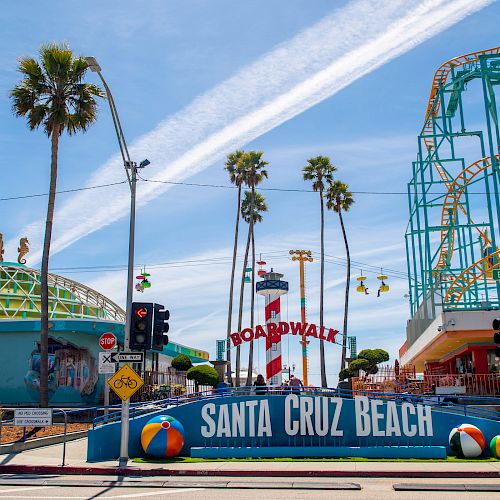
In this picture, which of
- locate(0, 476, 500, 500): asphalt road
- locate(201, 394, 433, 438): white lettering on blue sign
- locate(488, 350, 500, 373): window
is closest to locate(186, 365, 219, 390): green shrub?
locate(488, 350, 500, 373): window

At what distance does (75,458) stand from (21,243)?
123ft

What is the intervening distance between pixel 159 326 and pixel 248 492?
5.98 m

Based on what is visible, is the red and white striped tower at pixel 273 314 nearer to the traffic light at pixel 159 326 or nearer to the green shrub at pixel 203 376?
the green shrub at pixel 203 376

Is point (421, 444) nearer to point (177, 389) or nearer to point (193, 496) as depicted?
point (193, 496)

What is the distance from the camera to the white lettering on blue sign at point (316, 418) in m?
19.3

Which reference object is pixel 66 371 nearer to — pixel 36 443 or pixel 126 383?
pixel 36 443

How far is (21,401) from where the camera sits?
115 feet

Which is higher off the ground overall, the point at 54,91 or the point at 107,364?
the point at 54,91

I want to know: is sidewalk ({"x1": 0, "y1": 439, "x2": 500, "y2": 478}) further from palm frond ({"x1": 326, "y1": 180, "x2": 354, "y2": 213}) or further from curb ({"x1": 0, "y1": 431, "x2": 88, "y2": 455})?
palm frond ({"x1": 326, "y1": 180, "x2": 354, "y2": 213})

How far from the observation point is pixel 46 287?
27.8 m

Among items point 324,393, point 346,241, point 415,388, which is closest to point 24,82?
point 324,393

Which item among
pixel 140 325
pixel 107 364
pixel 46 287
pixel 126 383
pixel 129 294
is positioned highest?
pixel 46 287

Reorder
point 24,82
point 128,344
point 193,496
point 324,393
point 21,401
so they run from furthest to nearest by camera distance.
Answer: point 21,401 → point 24,82 → point 324,393 → point 128,344 → point 193,496

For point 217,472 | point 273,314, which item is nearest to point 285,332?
point 273,314
